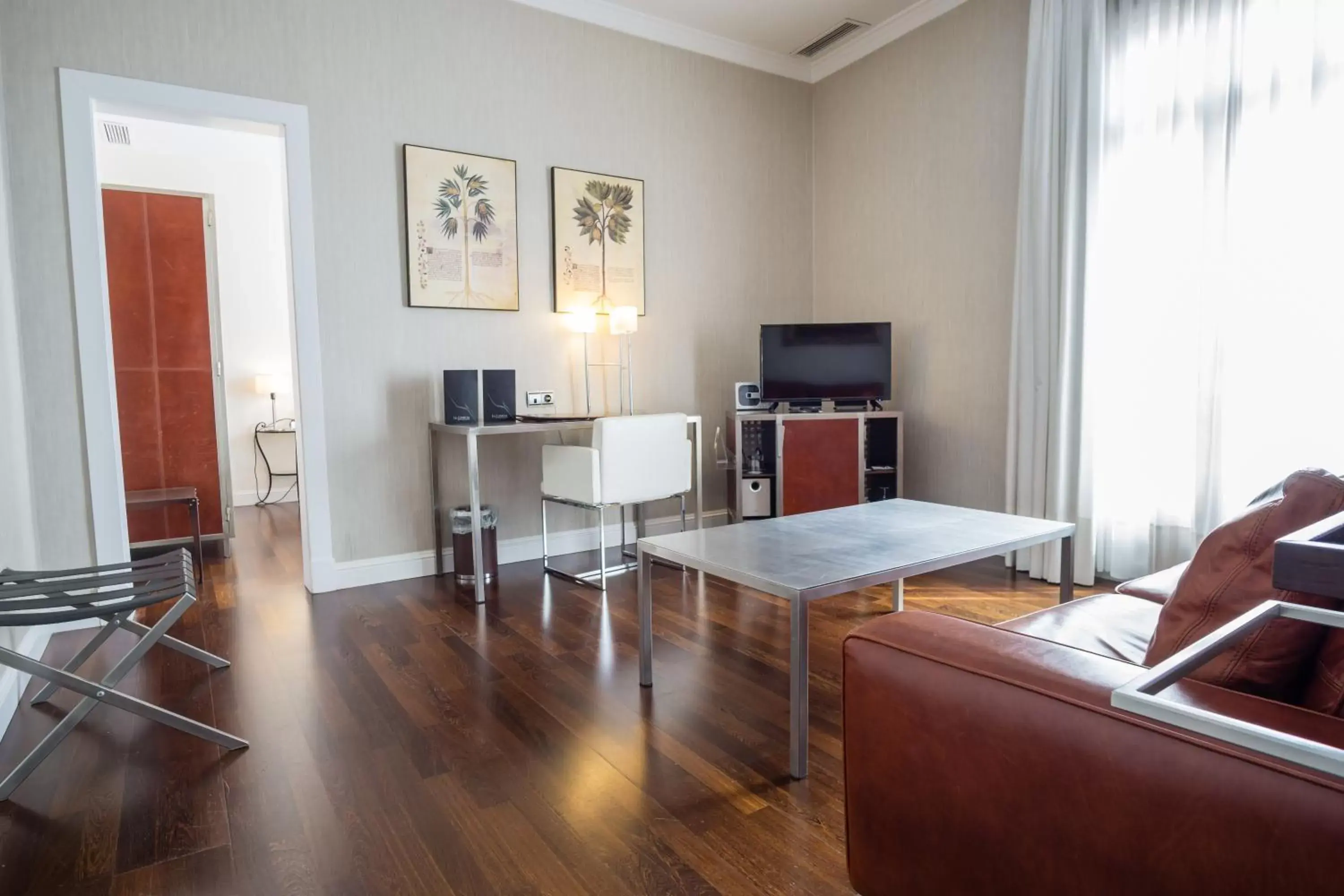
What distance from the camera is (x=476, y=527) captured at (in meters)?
3.39

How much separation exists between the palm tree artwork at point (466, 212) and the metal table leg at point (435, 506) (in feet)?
2.44

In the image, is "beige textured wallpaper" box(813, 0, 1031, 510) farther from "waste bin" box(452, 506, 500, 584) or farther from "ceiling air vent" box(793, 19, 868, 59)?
"waste bin" box(452, 506, 500, 584)

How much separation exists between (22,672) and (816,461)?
10.8 ft

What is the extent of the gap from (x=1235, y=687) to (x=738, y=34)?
174 inches

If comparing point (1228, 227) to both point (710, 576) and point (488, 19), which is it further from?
point (488, 19)

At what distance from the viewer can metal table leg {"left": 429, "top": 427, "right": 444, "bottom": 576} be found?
3799 millimetres

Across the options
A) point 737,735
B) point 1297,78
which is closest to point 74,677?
point 737,735

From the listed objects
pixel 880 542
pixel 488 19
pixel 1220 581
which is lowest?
pixel 880 542

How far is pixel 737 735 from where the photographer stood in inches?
80.8

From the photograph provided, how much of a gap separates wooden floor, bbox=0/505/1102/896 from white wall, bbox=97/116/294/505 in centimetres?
363

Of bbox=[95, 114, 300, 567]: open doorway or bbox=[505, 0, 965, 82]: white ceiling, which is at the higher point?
bbox=[505, 0, 965, 82]: white ceiling

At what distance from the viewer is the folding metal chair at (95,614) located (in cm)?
177

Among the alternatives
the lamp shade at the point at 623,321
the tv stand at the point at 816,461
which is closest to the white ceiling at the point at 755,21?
the lamp shade at the point at 623,321

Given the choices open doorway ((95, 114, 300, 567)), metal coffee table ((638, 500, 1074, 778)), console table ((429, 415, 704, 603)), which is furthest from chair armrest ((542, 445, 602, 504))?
open doorway ((95, 114, 300, 567))
